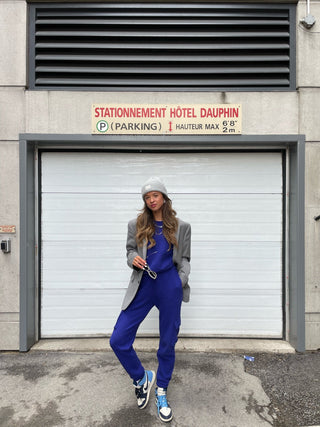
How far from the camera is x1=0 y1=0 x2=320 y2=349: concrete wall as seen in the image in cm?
365

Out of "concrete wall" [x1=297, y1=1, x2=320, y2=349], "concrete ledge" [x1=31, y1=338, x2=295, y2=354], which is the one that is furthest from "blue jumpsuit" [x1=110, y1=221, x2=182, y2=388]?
"concrete wall" [x1=297, y1=1, x2=320, y2=349]

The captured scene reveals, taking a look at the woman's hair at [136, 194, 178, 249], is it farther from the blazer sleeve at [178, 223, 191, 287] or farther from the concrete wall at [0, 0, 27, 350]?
the concrete wall at [0, 0, 27, 350]

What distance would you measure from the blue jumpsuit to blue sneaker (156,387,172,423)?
84 mm

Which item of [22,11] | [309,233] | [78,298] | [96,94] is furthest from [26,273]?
[309,233]

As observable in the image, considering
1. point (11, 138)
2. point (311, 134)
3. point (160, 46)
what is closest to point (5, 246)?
point (11, 138)

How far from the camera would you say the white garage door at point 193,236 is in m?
3.92

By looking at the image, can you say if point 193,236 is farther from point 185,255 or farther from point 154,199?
point 154,199

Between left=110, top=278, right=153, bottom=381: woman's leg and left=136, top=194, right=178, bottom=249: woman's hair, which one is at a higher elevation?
left=136, top=194, right=178, bottom=249: woman's hair

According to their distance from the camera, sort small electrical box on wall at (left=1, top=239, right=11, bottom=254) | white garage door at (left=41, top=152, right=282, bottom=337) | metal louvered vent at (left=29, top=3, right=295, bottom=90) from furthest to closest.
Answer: white garage door at (left=41, top=152, right=282, bottom=337) < metal louvered vent at (left=29, top=3, right=295, bottom=90) < small electrical box on wall at (left=1, top=239, right=11, bottom=254)

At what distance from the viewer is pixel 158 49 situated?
3.78m

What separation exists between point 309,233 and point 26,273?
3842 millimetres

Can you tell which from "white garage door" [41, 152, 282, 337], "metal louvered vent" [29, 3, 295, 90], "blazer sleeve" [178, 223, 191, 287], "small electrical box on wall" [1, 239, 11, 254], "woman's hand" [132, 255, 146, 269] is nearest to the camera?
"woman's hand" [132, 255, 146, 269]

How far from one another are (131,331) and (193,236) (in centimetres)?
184

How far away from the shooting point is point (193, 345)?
3723 millimetres
